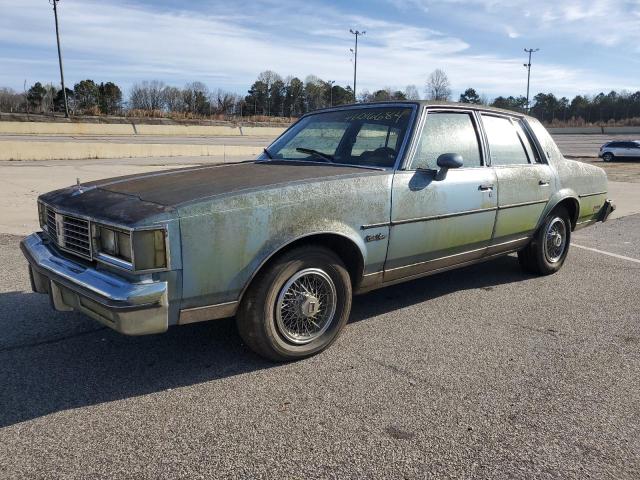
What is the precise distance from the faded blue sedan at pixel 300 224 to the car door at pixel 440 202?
1 cm

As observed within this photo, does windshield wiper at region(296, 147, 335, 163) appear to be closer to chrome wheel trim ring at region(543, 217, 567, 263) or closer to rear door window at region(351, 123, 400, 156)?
rear door window at region(351, 123, 400, 156)

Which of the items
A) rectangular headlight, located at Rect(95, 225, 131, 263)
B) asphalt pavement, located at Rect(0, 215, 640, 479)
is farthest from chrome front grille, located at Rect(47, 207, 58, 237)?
asphalt pavement, located at Rect(0, 215, 640, 479)

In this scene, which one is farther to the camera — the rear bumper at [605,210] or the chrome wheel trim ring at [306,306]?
→ the rear bumper at [605,210]

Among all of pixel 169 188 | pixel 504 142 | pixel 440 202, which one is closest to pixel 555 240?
pixel 504 142

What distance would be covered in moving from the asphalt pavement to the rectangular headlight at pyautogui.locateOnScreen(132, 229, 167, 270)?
2.53ft

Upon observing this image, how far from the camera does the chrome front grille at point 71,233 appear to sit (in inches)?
123

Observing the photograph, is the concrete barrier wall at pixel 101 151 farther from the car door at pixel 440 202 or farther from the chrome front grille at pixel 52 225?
the car door at pixel 440 202

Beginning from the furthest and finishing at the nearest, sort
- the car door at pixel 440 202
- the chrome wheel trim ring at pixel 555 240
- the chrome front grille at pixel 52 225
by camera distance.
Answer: the chrome wheel trim ring at pixel 555 240, the car door at pixel 440 202, the chrome front grille at pixel 52 225

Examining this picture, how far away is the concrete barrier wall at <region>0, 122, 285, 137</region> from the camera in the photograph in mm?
35906

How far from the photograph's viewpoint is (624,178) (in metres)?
19.8

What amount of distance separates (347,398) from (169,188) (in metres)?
1.67

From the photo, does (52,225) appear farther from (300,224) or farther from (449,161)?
(449,161)

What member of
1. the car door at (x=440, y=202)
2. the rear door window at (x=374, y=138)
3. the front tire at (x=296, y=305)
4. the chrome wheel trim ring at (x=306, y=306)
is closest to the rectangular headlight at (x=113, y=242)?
the front tire at (x=296, y=305)

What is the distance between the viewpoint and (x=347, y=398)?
9.82 ft
